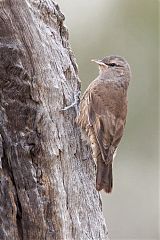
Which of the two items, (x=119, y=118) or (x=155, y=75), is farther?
(x=155, y=75)

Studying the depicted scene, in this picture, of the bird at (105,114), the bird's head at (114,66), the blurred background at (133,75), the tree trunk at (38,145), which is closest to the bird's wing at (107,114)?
the bird at (105,114)

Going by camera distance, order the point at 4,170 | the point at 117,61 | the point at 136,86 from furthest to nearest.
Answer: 1. the point at 136,86
2. the point at 117,61
3. the point at 4,170

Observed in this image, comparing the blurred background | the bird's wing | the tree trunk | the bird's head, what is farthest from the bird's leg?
the blurred background

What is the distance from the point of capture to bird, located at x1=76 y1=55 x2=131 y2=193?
5.46 metres

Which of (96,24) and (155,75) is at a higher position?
(96,24)

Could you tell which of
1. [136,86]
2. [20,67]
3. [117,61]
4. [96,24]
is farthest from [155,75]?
[20,67]

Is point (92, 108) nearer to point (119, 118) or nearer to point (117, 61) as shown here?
point (119, 118)

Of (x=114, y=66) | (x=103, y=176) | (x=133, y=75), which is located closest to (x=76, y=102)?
(x=103, y=176)

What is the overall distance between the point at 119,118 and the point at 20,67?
123 cm

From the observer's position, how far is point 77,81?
18.1 feet

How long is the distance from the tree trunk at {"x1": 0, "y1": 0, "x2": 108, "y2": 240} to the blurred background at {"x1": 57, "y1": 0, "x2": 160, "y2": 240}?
5.03m

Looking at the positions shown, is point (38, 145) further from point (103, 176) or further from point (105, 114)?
point (105, 114)

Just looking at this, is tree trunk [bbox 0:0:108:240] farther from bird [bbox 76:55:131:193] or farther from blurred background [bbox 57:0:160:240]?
blurred background [bbox 57:0:160:240]

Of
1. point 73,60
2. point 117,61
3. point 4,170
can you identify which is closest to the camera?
point 4,170
